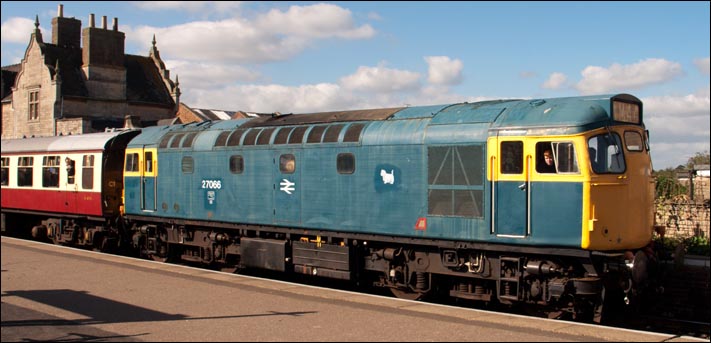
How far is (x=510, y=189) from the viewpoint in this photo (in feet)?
38.3

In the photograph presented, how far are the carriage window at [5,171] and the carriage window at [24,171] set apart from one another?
39.8 inches

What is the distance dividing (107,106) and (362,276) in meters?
41.9

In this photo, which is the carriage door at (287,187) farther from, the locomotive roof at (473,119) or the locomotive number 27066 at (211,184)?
the locomotive number 27066 at (211,184)

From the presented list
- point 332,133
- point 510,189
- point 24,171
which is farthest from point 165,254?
point 510,189

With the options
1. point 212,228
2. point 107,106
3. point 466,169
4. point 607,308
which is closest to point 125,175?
point 212,228

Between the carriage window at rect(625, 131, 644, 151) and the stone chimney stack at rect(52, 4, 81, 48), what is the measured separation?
48.3 metres

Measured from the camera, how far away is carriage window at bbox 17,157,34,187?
942 inches

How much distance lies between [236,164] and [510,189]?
7.72 m

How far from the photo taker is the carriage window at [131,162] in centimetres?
2017

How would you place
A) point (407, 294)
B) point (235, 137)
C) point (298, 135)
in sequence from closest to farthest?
1. point (407, 294)
2. point (298, 135)
3. point (235, 137)

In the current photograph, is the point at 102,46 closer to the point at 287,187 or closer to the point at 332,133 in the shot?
the point at 287,187

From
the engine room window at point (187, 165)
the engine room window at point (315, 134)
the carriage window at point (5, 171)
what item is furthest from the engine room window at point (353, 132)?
the carriage window at point (5, 171)

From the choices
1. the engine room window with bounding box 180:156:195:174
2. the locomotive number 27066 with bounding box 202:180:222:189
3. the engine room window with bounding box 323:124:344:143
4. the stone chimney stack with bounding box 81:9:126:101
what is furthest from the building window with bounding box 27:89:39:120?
the engine room window with bounding box 323:124:344:143

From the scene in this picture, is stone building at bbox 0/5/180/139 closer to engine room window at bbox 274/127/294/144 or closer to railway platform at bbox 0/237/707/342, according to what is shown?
engine room window at bbox 274/127/294/144
